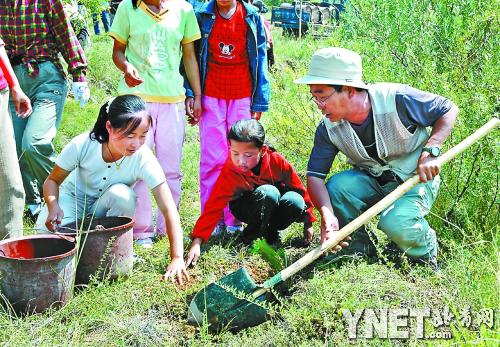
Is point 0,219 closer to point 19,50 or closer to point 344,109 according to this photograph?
point 19,50

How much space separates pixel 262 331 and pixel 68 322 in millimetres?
987

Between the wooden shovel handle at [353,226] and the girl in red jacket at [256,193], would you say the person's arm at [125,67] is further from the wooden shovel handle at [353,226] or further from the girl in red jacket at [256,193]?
the wooden shovel handle at [353,226]

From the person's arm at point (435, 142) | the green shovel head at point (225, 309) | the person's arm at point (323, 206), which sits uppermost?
the person's arm at point (435, 142)

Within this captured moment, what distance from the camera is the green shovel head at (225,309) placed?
9.68 ft

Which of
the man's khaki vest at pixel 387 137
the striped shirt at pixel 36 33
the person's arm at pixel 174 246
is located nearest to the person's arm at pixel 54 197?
the person's arm at pixel 174 246

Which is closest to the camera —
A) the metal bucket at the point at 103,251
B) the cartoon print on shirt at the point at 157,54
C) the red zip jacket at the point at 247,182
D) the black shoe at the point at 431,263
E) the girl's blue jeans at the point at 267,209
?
the metal bucket at the point at 103,251

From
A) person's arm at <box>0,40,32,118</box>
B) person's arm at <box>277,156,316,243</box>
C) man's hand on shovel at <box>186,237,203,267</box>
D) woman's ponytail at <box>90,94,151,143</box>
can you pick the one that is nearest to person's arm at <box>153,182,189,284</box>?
man's hand on shovel at <box>186,237,203,267</box>

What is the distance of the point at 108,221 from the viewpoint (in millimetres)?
3514

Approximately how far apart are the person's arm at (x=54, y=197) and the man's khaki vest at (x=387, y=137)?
1.64 m

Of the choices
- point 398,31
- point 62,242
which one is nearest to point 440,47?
point 398,31

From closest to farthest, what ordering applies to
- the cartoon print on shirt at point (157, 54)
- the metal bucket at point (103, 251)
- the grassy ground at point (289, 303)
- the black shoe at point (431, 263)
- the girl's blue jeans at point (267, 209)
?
the grassy ground at point (289, 303)
the metal bucket at point (103, 251)
the black shoe at point (431, 263)
the girl's blue jeans at point (267, 209)
the cartoon print on shirt at point (157, 54)

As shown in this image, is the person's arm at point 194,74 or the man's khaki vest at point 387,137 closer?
the man's khaki vest at point 387,137

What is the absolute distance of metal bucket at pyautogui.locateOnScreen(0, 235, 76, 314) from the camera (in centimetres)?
283

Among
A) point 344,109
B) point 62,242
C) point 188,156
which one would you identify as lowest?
point 188,156
